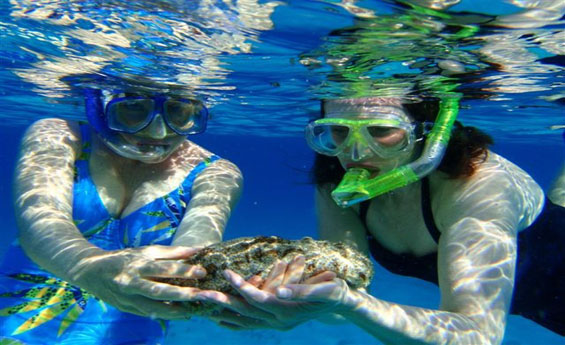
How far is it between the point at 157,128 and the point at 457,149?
360 centimetres

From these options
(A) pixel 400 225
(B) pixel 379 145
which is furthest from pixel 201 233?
(A) pixel 400 225

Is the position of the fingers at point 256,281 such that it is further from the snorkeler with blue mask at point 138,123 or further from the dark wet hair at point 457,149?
the snorkeler with blue mask at point 138,123

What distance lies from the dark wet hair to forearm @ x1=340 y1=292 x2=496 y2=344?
5.29 ft

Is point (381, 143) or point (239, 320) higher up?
point (381, 143)

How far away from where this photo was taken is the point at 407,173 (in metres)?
4.86

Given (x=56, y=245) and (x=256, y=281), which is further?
(x=56, y=245)

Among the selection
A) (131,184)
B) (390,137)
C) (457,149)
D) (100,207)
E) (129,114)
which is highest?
(457,149)

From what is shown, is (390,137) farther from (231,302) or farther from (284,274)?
(231,302)

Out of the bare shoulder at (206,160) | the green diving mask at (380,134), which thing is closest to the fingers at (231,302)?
the bare shoulder at (206,160)

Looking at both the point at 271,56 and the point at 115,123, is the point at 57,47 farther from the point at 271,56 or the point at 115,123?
the point at 271,56

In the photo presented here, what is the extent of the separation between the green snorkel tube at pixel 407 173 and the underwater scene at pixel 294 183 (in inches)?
1.0

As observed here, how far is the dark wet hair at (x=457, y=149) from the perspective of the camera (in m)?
4.70

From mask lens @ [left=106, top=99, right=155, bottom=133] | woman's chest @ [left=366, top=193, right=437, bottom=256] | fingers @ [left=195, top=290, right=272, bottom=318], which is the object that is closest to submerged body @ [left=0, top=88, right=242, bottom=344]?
mask lens @ [left=106, top=99, right=155, bottom=133]

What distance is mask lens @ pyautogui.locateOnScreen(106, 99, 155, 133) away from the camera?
5398 mm
